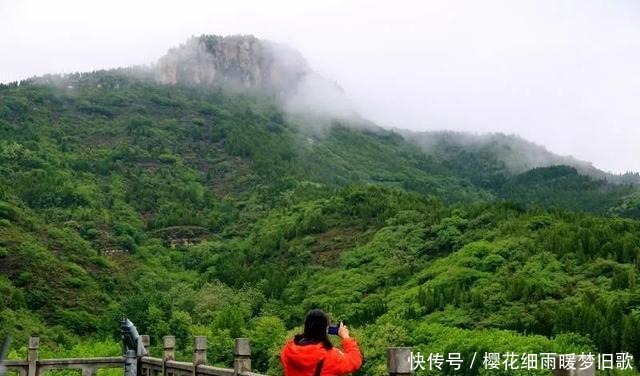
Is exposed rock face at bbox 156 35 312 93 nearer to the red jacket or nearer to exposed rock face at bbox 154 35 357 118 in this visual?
exposed rock face at bbox 154 35 357 118

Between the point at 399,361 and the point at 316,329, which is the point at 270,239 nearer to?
the point at 399,361

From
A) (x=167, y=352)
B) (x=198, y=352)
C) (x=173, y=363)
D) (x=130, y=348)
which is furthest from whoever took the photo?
(x=167, y=352)

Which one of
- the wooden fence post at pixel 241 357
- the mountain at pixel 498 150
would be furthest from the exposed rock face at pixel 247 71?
the wooden fence post at pixel 241 357

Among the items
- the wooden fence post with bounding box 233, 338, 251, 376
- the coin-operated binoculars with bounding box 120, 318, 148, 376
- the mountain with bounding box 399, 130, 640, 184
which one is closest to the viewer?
the coin-operated binoculars with bounding box 120, 318, 148, 376

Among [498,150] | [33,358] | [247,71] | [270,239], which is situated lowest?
[33,358]

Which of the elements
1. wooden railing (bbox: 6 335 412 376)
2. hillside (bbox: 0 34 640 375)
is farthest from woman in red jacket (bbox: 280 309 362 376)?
hillside (bbox: 0 34 640 375)

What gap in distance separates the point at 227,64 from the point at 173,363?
6623 inches

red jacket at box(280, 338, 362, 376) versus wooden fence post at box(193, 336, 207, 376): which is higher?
red jacket at box(280, 338, 362, 376)

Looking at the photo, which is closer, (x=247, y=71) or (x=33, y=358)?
(x=33, y=358)

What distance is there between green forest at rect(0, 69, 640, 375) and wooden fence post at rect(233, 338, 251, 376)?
982 inches

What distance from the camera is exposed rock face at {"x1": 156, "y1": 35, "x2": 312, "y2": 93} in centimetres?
17075

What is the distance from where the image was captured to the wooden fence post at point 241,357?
9141 mm

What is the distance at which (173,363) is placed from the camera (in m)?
11.3

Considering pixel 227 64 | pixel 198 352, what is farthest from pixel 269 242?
pixel 227 64
